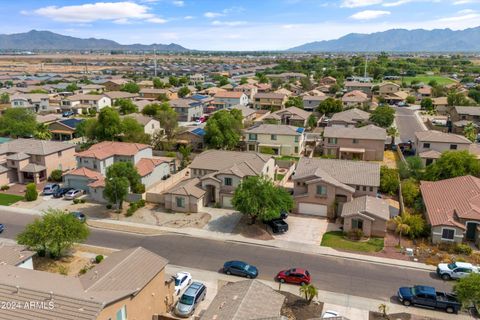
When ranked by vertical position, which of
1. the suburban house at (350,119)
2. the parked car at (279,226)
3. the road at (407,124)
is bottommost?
the parked car at (279,226)

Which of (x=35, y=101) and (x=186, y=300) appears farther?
(x=35, y=101)

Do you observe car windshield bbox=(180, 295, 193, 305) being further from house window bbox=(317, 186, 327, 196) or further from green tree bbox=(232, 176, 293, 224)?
house window bbox=(317, 186, 327, 196)

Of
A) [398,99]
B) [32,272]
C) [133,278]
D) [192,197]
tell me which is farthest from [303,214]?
[398,99]

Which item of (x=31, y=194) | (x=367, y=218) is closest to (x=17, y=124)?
(x=31, y=194)

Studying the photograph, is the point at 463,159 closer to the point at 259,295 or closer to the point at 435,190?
the point at 435,190

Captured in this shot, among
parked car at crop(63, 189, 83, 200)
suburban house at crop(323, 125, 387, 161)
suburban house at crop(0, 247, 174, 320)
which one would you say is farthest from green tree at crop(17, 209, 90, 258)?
suburban house at crop(323, 125, 387, 161)

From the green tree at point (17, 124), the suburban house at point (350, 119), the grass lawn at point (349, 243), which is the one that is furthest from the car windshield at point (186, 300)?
the suburban house at point (350, 119)

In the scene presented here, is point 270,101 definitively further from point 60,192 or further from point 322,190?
point 60,192

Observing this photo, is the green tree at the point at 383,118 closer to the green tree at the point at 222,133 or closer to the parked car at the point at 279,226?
the green tree at the point at 222,133
